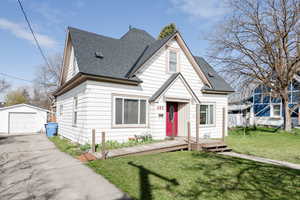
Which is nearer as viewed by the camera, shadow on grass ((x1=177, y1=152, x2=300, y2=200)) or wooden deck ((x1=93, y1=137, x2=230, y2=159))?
shadow on grass ((x1=177, y1=152, x2=300, y2=200))

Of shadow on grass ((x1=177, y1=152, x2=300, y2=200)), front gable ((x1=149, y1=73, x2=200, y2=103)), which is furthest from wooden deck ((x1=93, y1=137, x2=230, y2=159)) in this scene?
front gable ((x1=149, y1=73, x2=200, y2=103))

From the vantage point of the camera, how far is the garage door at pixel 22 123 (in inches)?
797

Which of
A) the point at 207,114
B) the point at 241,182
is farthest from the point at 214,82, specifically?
the point at 241,182

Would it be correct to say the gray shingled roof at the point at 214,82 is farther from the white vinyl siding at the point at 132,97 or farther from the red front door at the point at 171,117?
the red front door at the point at 171,117

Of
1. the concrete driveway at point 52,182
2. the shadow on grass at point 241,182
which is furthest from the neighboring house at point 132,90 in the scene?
the shadow on grass at point 241,182

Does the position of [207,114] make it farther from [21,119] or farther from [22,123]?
[21,119]

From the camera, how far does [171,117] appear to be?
11.5m

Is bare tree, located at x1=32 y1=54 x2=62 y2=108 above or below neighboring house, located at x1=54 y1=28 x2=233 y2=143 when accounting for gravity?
above

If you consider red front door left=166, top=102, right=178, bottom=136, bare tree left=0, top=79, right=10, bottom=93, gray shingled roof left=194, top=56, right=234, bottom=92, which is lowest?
red front door left=166, top=102, right=178, bottom=136

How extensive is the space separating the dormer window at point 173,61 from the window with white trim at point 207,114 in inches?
133

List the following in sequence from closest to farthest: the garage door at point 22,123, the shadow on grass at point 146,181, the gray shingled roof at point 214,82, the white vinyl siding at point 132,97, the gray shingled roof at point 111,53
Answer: the shadow on grass at point 146,181, the white vinyl siding at point 132,97, the gray shingled roof at point 111,53, the gray shingled roof at point 214,82, the garage door at point 22,123

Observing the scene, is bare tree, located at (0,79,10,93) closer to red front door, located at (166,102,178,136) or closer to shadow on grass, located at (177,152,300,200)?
red front door, located at (166,102,178,136)

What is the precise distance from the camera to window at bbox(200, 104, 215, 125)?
12641 millimetres

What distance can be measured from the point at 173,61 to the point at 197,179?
7.98 meters
